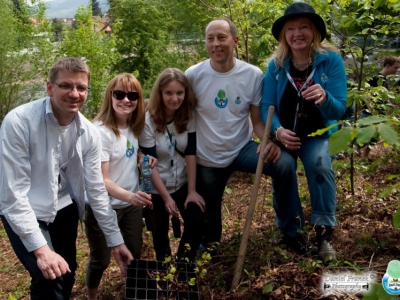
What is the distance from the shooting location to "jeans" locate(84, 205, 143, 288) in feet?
11.4

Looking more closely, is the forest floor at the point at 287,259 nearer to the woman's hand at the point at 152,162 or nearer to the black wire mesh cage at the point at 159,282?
the black wire mesh cage at the point at 159,282

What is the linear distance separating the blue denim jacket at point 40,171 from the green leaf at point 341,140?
183cm

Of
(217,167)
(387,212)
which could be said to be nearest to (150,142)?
(217,167)

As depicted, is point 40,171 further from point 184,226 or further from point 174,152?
point 184,226

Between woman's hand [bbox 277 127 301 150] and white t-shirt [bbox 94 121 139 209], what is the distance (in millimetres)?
1144

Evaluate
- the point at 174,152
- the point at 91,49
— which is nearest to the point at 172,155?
the point at 174,152

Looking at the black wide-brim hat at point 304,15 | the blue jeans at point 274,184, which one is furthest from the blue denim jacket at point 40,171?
the black wide-brim hat at point 304,15

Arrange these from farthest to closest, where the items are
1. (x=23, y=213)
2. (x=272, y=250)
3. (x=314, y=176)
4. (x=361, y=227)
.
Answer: (x=361, y=227)
(x=272, y=250)
(x=314, y=176)
(x=23, y=213)

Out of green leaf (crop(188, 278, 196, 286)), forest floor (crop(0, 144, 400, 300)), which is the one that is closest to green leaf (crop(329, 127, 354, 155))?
forest floor (crop(0, 144, 400, 300))

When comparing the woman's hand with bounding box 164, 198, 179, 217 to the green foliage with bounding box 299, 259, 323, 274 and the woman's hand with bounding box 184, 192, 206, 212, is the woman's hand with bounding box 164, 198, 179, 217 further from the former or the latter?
the green foliage with bounding box 299, 259, 323, 274

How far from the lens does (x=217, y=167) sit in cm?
370

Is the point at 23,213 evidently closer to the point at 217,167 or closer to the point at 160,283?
the point at 160,283

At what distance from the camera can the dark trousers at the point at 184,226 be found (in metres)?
3.55

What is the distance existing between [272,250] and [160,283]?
104 cm
